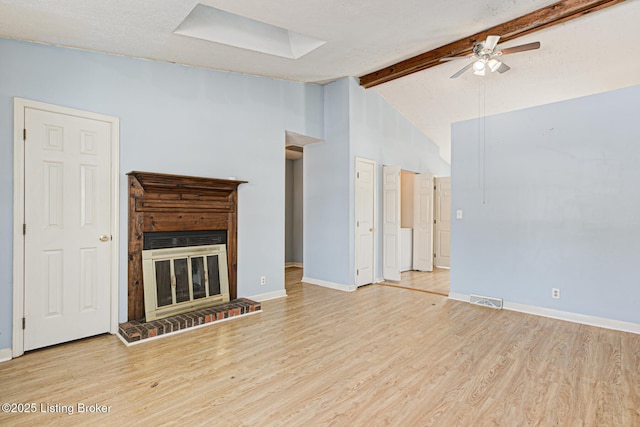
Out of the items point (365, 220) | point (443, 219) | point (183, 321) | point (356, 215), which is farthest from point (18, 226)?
point (443, 219)

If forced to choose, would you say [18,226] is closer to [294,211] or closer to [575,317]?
[294,211]

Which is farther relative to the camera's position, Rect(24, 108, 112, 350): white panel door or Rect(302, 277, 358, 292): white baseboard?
Rect(302, 277, 358, 292): white baseboard

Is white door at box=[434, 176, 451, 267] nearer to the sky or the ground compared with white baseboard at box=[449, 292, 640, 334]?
nearer to the sky

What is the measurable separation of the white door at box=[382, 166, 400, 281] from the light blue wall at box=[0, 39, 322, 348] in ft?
5.10

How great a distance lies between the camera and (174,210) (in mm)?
3814

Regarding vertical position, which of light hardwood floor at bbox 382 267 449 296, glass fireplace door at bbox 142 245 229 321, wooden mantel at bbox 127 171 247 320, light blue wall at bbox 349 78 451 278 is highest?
light blue wall at bbox 349 78 451 278

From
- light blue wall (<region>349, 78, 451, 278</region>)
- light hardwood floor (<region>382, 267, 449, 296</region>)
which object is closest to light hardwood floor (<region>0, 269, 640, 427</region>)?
light hardwood floor (<region>382, 267, 449, 296</region>)

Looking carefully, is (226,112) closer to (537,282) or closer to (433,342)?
(433,342)

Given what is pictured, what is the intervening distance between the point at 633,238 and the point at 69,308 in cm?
586

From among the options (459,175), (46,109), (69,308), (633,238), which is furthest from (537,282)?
(46,109)

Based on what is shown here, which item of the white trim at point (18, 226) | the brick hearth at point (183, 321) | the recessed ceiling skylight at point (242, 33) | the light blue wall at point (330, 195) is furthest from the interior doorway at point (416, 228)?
the white trim at point (18, 226)

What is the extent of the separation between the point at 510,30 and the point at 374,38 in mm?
1572

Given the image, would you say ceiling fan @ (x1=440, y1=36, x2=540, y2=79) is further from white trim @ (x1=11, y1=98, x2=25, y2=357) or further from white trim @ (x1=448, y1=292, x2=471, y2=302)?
white trim @ (x1=11, y1=98, x2=25, y2=357)

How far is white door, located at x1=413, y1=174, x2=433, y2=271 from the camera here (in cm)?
718
